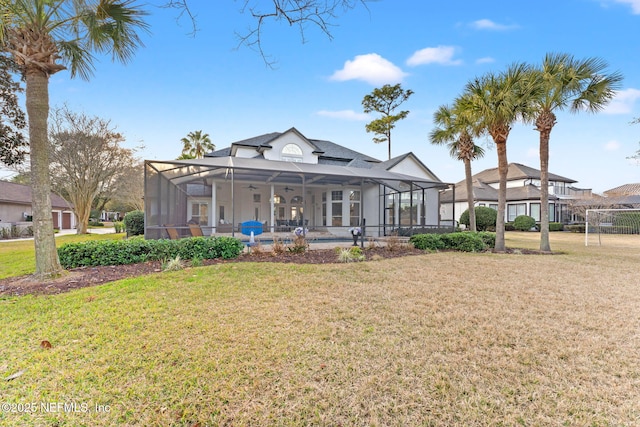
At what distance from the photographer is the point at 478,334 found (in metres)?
3.92

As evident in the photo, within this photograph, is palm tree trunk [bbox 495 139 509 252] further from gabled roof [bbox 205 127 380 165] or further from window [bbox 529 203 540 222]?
window [bbox 529 203 540 222]

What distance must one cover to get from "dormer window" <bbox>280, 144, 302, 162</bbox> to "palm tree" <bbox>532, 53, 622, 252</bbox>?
43.2 feet

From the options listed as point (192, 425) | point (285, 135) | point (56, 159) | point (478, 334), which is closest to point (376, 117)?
point (285, 135)

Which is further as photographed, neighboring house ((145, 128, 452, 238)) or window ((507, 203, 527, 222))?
window ((507, 203, 527, 222))

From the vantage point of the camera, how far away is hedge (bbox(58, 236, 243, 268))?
776 cm

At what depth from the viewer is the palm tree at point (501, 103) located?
1179cm

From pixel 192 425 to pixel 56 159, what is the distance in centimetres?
2758

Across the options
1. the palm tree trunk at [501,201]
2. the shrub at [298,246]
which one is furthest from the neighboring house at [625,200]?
the shrub at [298,246]

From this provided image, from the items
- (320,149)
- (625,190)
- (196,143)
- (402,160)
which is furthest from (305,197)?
(625,190)

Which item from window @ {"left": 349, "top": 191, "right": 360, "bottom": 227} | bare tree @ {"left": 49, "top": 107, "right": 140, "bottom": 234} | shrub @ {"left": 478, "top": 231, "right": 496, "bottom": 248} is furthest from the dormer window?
bare tree @ {"left": 49, "top": 107, "right": 140, "bottom": 234}

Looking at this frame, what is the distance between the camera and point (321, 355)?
10.9 ft

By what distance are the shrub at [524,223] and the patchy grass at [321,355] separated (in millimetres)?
26219

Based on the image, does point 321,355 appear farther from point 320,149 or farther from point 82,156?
point 82,156

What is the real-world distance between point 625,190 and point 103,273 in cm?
5286
